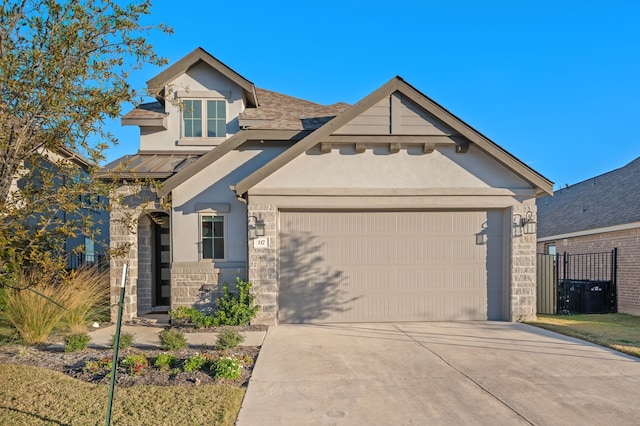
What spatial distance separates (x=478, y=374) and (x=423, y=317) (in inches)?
149

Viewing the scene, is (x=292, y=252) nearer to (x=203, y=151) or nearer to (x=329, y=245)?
(x=329, y=245)

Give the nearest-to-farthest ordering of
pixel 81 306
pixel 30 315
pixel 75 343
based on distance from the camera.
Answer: pixel 75 343
pixel 30 315
pixel 81 306

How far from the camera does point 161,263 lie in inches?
449

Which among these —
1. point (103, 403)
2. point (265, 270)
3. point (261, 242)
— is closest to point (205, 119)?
point (261, 242)

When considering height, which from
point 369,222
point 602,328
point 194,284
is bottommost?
point 602,328

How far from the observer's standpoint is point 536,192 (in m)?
9.37

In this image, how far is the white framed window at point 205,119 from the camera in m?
11.3

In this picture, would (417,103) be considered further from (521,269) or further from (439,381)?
(439,381)

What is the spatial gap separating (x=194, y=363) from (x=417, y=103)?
680cm

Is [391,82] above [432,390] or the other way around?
above

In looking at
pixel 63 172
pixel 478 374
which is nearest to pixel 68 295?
pixel 63 172

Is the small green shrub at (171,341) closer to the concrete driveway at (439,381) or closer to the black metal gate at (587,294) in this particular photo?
the concrete driveway at (439,381)

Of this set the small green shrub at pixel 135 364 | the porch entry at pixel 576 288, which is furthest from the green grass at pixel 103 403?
the porch entry at pixel 576 288

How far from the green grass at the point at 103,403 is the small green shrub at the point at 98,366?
303mm
